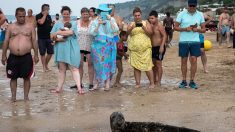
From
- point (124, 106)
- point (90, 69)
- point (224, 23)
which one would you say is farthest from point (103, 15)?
point (224, 23)

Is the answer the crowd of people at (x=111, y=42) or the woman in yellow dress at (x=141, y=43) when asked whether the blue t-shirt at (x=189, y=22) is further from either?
the woman in yellow dress at (x=141, y=43)

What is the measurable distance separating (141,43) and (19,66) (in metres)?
2.57

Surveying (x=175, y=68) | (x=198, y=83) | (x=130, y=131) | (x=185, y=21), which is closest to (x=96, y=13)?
(x=185, y=21)

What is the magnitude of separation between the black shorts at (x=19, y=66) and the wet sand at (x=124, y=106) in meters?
0.53

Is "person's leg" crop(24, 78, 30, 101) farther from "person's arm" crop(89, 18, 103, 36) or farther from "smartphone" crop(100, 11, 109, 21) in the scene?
"smartphone" crop(100, 11, 109, 21)

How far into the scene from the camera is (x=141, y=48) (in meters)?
9.85

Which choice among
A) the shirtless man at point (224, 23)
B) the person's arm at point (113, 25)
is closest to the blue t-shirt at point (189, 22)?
the person's arm at point (113, 25)

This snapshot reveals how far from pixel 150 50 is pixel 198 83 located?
1396mm

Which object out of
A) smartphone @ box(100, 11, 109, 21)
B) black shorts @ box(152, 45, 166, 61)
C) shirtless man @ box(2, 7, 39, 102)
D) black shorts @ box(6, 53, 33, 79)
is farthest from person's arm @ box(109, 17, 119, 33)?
black shorts @ box(6, 53, 33, 79)

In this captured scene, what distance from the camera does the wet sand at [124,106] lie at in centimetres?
693

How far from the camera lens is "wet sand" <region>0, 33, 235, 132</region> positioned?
6.93 metres

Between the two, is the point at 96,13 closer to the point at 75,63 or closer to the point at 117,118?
the point at 75,63

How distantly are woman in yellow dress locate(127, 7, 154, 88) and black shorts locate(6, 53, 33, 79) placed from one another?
2315 mm

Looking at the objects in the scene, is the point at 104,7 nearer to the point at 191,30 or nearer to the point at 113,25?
the point at 113,25
